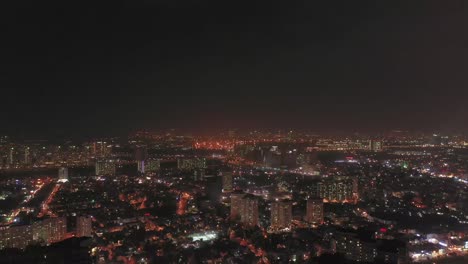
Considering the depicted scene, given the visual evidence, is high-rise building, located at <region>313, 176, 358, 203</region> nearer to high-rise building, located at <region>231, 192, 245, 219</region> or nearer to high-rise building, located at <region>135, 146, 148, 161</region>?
high-rise building, located at <region>231, 192, 245, 219</region>

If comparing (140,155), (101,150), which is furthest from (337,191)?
(101,150)

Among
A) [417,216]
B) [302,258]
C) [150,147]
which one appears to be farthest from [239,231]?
[150,147]

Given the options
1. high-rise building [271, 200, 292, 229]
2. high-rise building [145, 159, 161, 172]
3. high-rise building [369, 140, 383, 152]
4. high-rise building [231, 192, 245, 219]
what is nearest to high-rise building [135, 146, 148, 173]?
high-rise building [145, 159, 161, 172]

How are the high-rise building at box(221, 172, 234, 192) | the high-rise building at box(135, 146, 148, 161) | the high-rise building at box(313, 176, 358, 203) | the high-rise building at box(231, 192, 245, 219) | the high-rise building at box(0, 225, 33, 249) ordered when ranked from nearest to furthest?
the high-rise building at box(0, 225, 33, 249) < the high-rise building at box(231, 192, 245, 219) < the high-rise building at box(313, 176, 358, 203) < the high-rise building at box(221, 172, 234, 192) < the high-rise building at box(135, 146, 148, 161)

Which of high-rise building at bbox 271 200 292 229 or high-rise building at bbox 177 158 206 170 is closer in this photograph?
high-rise building at bbox 271 200 292 229

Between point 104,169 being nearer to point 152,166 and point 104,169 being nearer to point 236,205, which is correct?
point 152,166

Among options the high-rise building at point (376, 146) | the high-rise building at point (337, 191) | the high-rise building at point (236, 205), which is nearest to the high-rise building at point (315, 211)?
the high-rise building at point (236, 205)

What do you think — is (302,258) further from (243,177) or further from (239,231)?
(243,177)
